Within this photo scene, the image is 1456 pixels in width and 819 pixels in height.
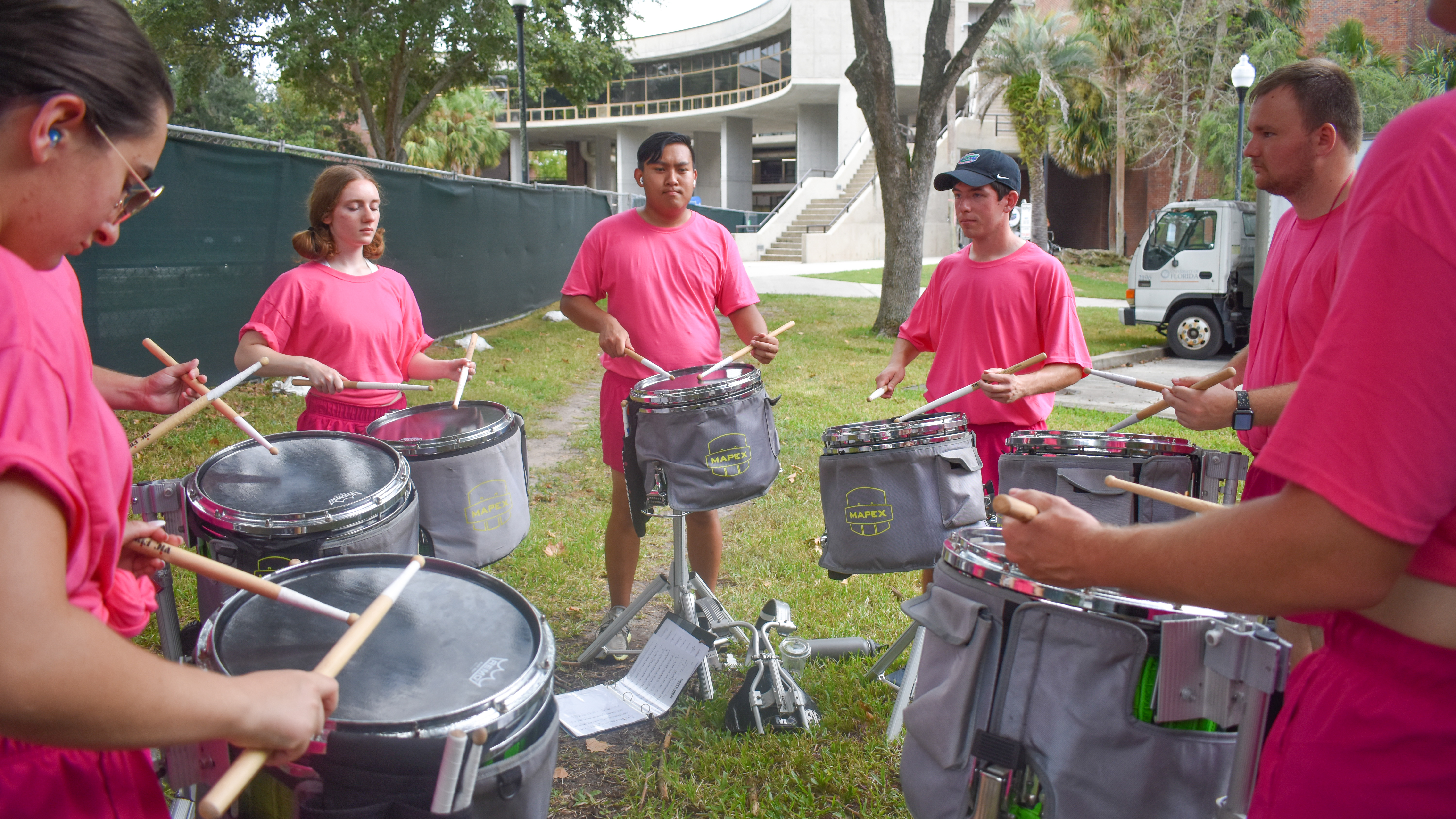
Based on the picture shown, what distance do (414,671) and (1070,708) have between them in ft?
3.51

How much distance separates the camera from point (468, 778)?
1286 millimetres

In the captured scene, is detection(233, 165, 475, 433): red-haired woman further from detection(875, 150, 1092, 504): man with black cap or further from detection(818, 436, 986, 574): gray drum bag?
detection(875, 150, 1092, 504): man with black cap

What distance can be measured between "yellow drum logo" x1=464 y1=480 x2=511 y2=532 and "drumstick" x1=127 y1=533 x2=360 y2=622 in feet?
4.66

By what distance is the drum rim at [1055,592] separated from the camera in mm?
1475

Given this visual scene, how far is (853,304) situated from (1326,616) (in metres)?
15.8

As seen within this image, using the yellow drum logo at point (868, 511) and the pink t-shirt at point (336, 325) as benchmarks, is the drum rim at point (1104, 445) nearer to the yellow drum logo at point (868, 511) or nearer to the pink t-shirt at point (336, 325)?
the yellow drum logo at point (868, 511)

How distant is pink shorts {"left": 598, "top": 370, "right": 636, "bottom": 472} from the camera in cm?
376

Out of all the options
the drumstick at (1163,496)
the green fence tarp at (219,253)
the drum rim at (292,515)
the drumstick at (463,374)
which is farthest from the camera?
the green fence tarp at (219,253)

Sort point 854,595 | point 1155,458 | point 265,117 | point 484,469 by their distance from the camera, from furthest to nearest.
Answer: point 265,117 < point 854,595 < point 484,469 < point 1155,458

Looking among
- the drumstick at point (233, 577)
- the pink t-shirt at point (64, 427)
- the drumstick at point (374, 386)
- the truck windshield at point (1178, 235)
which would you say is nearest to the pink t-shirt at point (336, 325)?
the drumstick at point (374, 386)

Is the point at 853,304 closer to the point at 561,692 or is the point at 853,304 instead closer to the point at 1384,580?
the point at 561,692

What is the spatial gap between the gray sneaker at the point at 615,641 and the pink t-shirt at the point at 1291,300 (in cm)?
241

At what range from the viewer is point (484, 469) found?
301 centimetres

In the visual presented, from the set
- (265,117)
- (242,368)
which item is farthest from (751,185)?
(242,368)
